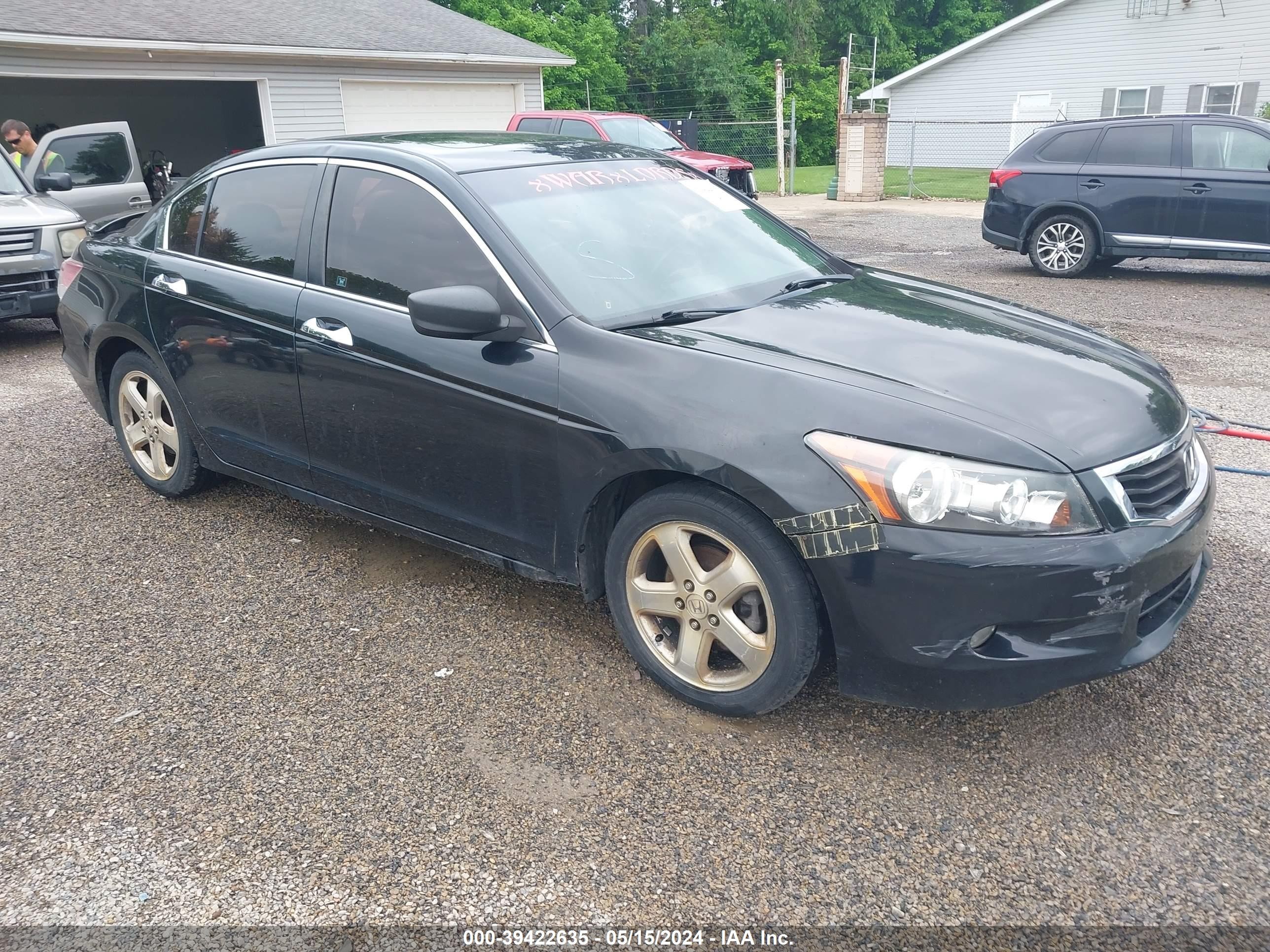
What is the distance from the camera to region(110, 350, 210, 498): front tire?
4613 millimetres

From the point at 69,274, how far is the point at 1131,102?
29.8 m

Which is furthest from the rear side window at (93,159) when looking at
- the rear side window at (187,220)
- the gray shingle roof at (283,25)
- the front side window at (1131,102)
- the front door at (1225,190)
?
the front side window at (1131,102)

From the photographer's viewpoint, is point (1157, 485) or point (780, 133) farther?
point (780, 133)

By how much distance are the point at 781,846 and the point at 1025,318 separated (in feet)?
6.86

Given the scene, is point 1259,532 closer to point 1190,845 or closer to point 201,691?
point 1190,845

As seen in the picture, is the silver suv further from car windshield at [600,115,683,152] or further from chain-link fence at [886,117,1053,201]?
chain-link fence at [886,117,1053,201]

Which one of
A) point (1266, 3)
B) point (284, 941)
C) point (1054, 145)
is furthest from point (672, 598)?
point (1266, 3)

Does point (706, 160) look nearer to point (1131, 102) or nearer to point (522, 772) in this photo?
point (522, 772)

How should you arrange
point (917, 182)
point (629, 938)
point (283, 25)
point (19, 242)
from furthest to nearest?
point (917, 182) → point (283, 25) → point (19, 242) → point (629, 938)

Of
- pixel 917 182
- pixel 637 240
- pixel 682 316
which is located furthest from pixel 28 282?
pixel 917 182

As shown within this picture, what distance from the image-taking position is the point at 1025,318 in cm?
360

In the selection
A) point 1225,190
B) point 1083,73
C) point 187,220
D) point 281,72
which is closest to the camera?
point 187,220

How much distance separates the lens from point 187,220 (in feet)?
14.9

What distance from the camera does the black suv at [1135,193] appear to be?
10055 mm
